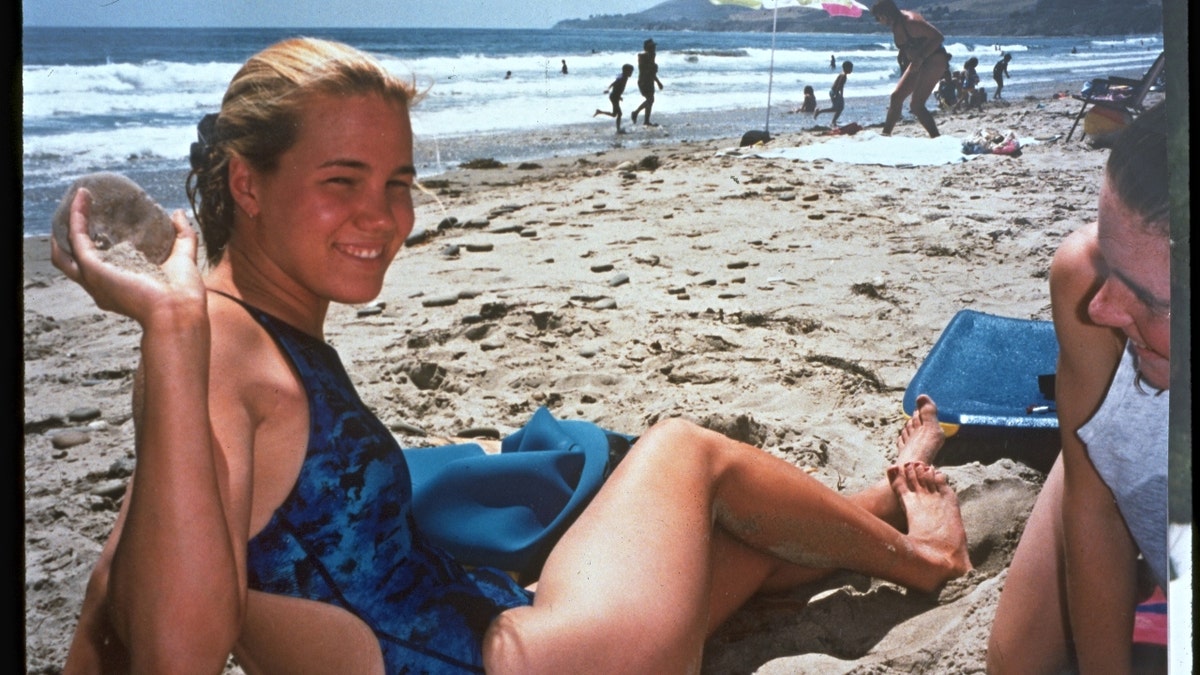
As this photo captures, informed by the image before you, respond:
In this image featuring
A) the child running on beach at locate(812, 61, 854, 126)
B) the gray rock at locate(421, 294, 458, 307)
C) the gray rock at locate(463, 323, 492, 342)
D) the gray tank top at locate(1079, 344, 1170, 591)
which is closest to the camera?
the gray tank top at locate(1079, 344, 1170, 591)

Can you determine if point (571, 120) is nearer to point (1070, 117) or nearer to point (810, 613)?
point (1070, 117)

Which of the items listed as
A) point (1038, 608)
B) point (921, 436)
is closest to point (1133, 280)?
point (1038, 608)

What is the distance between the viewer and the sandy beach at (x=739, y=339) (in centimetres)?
170

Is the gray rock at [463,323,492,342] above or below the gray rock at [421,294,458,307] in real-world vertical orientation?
below

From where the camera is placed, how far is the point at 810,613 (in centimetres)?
168

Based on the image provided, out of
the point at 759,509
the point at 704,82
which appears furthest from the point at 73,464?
the point at 704,82

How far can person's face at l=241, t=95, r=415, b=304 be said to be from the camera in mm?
1186

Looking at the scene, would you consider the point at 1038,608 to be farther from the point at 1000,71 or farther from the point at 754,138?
the point at 754,138

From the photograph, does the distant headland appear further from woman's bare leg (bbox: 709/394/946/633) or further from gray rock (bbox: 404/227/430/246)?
→ gray rock (bbox: 404/227/430/246)

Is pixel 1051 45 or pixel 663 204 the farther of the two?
pixel 663 204

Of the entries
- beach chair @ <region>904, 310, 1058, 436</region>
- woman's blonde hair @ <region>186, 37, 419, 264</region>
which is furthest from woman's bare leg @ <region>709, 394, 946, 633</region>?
woman's blonde hair @ <region>186, 37, 419, 264</region>

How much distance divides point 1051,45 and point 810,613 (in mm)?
1457

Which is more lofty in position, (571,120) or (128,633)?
(571,120)

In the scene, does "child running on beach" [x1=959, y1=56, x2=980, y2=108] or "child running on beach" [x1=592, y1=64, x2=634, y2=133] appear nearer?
"child running on beach" [x1=959, y1=56, x2=980, y2=108]
